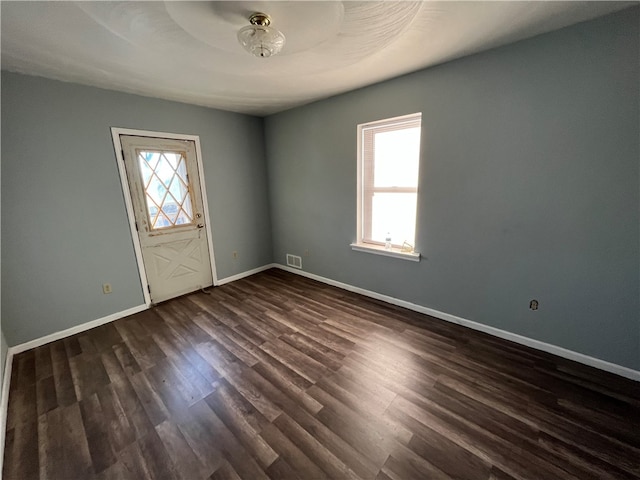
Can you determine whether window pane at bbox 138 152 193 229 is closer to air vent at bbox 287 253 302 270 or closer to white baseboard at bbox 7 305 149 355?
white baseboard at bbox 7 305 149 355

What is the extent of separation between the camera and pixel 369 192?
3102mm

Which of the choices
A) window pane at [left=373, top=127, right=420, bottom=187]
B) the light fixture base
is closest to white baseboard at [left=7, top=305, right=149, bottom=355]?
the light fixture base

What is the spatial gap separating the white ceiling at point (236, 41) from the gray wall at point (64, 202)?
28cm

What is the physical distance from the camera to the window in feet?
8.80

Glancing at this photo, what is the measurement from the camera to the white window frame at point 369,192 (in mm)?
2679

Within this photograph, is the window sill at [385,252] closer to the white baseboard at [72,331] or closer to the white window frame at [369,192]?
the white window frame at [369,192]

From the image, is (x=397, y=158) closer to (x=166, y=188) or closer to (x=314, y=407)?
(x=314, y=407)

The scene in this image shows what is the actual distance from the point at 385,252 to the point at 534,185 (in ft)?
4.83

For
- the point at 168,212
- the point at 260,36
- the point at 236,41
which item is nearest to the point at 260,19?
the point at 260,36

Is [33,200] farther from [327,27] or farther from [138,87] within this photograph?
[327,27]

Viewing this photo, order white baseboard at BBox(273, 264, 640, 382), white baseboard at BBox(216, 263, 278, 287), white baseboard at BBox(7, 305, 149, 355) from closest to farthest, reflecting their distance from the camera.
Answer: white baseboard at BBox(273, 264, 640, 382) < white baseboard at BBox(7, 305, 149, 355) < white baseboard at BBox(216, 263, 278, 287)

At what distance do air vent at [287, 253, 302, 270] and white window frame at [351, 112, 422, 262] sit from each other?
1147 millimetres

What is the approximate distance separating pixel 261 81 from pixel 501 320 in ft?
10.8

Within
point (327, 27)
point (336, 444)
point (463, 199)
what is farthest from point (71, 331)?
point (463, 199)
